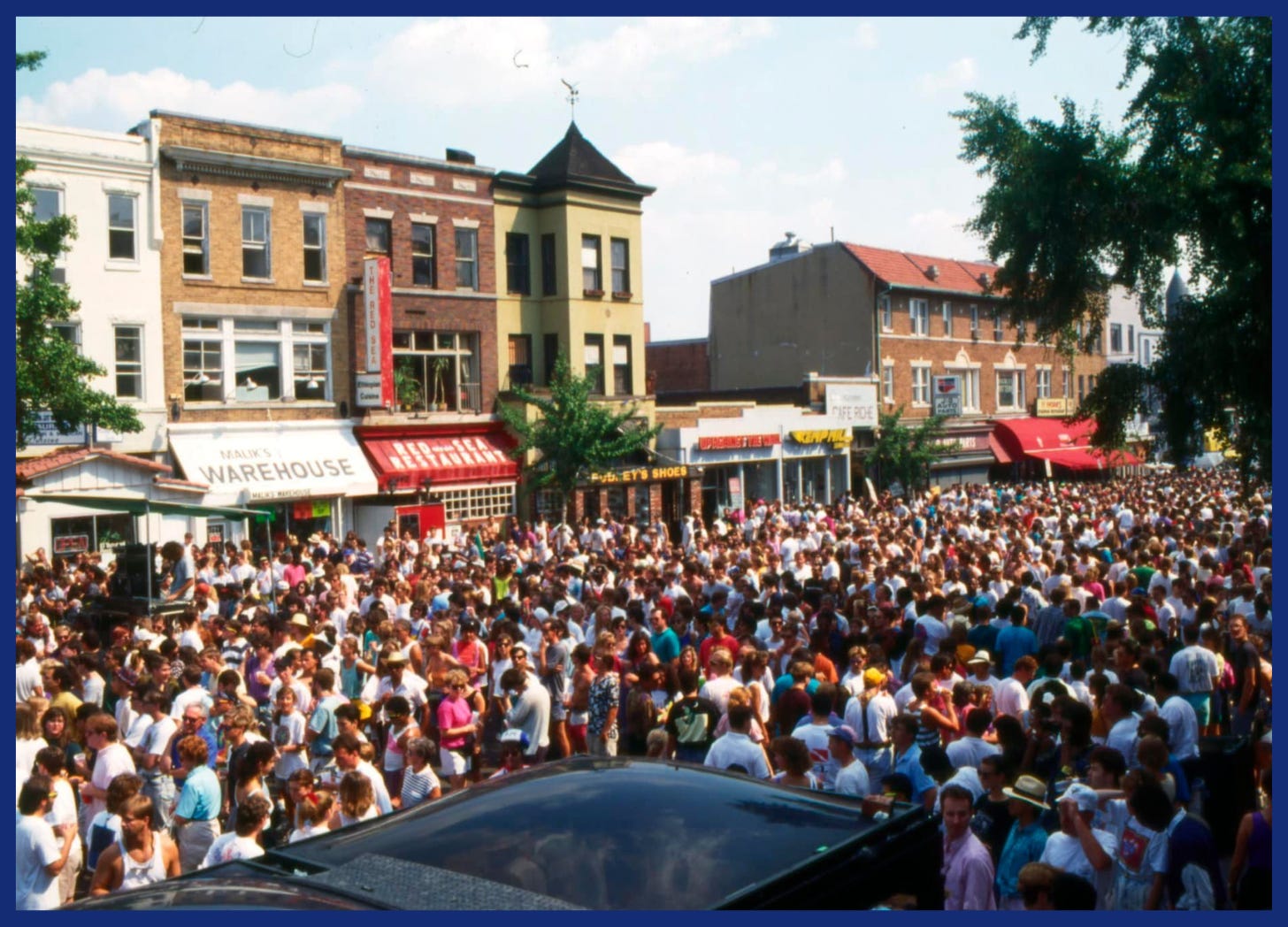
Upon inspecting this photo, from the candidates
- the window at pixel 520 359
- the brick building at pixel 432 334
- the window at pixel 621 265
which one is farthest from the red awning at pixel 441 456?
the window at pixel 621 265

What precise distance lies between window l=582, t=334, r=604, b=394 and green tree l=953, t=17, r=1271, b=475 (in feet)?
72.0

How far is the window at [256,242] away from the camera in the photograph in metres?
30.0

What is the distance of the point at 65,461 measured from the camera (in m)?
24.8

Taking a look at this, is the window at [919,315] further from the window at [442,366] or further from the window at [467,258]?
the window at [442,366]

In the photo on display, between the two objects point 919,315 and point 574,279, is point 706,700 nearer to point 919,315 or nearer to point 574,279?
point 574,279

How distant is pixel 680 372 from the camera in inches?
2190

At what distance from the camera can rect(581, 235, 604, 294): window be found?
120ft

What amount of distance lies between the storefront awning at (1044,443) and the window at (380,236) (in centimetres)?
2855

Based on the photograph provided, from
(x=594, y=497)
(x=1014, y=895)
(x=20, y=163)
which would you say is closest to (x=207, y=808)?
(x=1014, y=895)

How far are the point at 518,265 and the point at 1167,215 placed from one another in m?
24.9

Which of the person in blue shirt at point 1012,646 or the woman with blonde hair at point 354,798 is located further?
the person in blue shirt at point 1012,646

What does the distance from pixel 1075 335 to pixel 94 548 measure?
20435 millimetres

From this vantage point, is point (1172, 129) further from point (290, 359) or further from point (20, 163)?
point (290, 359)

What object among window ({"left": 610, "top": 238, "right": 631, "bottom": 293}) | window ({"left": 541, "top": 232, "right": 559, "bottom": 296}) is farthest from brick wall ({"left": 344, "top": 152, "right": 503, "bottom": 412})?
window ({"left": 610, "top": 238, "right": 631, "bottom": 293})
